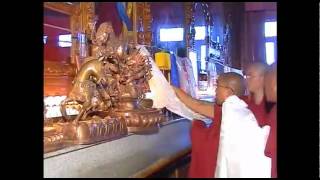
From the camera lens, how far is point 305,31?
2.69 ft

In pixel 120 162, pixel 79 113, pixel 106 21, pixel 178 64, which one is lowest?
pixel 120 162

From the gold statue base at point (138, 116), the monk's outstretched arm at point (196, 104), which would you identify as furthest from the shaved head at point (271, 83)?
the gold statue base at point (138, 116)

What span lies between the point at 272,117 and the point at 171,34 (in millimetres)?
312

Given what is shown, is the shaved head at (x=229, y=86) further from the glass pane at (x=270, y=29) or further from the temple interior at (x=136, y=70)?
the glass pane at (x=270, y=29)

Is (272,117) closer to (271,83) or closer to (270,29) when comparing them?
(271,83)

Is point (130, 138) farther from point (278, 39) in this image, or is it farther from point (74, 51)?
point (278, 39)

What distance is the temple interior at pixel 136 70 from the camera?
82 centimetres

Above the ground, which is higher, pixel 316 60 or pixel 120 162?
pixel 316 60

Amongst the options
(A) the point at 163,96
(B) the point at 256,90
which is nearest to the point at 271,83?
(B) the point at 256,90

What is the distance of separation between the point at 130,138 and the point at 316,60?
0.47 meters

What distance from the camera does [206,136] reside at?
886 millimetres

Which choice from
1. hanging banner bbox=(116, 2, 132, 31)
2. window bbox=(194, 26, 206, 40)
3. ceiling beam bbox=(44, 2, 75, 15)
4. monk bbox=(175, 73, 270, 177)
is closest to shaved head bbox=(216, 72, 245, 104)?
monk bbox=(175, 73, 270, 177)

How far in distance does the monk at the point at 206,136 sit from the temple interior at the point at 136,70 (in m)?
0.01
